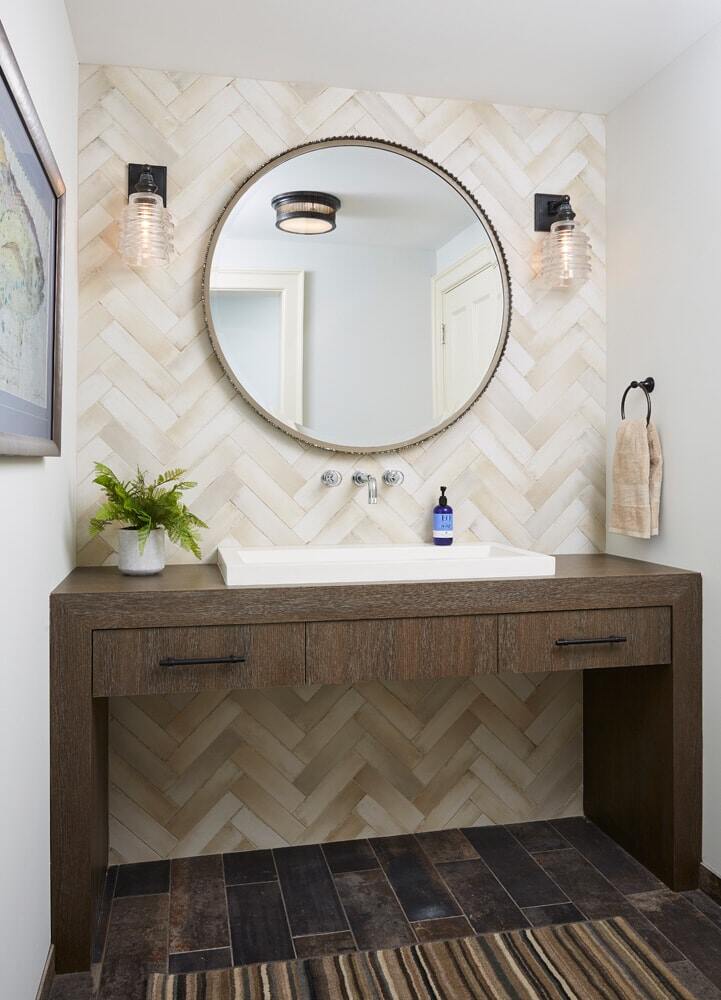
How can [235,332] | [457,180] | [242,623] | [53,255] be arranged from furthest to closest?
[457,180] < [235,332] < [242,623] < [53,255]

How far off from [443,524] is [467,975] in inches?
49.1

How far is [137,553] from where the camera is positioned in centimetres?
220

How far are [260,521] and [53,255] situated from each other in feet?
3.41

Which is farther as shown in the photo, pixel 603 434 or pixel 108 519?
pixel 603 434

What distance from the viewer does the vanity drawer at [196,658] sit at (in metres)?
1.95

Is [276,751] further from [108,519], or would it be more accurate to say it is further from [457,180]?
[457,180]

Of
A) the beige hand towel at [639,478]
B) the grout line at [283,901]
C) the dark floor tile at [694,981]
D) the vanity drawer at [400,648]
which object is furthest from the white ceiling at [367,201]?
the dark floor tile at [694,981]

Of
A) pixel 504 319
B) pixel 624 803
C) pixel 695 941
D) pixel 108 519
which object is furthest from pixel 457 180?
pixel 695 941

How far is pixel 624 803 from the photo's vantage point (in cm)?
254

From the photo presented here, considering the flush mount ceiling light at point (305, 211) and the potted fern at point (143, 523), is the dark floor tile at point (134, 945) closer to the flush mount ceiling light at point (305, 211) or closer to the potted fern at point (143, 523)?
the potted fern at point (143, 523)

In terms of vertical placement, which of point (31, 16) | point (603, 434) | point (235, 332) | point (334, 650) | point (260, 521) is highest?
point (31, 16)

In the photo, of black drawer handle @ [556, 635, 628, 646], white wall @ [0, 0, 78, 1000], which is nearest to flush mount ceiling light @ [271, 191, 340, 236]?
white wall @ [0, 0, 78, 1000]

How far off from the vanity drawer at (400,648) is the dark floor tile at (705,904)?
33.1 inches

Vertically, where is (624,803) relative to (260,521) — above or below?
below
